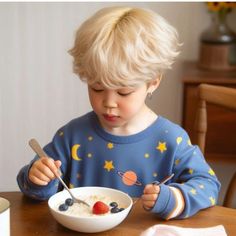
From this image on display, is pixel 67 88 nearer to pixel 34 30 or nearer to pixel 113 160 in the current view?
pixel 34 30

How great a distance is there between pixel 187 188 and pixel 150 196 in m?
0.12

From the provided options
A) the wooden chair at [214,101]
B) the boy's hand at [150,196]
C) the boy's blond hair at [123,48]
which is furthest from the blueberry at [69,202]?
the wooden chair at [214,101]

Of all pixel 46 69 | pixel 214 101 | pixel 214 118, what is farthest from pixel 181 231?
pixel 46 69

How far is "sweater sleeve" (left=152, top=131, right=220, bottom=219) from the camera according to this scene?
3.86 feet

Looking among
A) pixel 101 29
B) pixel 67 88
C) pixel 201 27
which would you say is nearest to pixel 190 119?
pixel 201 27

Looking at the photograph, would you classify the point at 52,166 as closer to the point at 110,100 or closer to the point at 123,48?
the point at 110,100

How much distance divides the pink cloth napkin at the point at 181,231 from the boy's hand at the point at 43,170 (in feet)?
0.90

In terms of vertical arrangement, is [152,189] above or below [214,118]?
above

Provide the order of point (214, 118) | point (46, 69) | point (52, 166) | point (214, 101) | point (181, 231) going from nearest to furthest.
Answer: point (181, 231) < point (52, 166) < point (214, 101) < point (214, 118) < point (46, 69)

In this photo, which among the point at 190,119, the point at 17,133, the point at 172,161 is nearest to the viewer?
the point at 172,161

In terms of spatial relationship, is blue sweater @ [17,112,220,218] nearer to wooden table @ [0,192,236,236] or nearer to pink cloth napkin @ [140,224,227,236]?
wooden table @ [0,192,236,236]

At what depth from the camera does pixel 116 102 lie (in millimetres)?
1275

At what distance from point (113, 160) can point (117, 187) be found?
8 cm

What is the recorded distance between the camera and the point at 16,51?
9.07 ft
